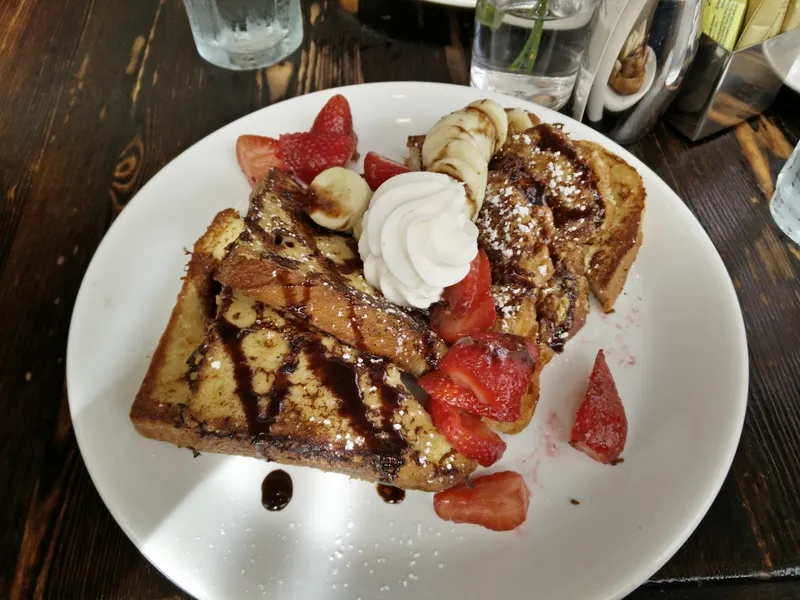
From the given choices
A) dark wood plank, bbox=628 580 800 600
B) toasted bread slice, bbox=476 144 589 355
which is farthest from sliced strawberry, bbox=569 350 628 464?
dark wood plank, bbox=628 580 800 600

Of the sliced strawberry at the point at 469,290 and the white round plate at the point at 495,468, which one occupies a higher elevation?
the sliced strawberry at the point at 469,290

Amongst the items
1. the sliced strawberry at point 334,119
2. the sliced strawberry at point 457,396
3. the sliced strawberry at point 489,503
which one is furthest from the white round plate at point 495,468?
the sliced strawberry at point 334,119

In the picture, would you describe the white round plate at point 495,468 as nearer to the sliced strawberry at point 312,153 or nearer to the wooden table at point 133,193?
the wooden table at point 133,193

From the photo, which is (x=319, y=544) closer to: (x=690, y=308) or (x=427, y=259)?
(x=427, y=259)

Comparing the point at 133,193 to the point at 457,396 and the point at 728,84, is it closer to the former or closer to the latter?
the point at 457,396

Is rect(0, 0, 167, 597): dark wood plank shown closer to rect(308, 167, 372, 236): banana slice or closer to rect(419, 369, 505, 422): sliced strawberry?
rect(308, 167, 372, 236): banana slice

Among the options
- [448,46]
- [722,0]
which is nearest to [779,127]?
[722,0]
